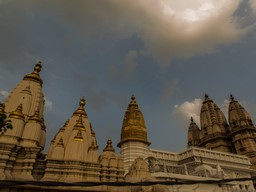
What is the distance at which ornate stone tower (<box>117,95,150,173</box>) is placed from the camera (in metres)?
24.6

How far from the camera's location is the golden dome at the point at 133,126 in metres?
25.7

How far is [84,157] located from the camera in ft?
61.2

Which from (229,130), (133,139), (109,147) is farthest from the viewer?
(229,130)

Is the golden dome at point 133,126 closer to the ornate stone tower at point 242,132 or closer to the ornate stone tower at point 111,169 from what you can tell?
the ornate stone tower at point 111,169

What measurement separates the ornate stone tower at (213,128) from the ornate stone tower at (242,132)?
5.80 feet

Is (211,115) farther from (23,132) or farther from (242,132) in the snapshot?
(23,132)

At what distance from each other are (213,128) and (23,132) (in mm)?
40393

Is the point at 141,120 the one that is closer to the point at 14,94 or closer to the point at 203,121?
the point at 14,94

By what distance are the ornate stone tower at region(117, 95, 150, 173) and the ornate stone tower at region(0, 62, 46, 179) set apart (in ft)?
29.4

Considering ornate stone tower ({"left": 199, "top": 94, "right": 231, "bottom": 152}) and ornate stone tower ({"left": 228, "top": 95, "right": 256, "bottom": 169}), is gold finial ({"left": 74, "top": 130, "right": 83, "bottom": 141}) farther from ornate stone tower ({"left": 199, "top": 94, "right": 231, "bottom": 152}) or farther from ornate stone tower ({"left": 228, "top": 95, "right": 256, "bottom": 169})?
ornate stone tower ({"left": 199, "top": 94, "right": 231, "bottom": 152})

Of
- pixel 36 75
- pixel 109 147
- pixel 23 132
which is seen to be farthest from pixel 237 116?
pixel 23 132

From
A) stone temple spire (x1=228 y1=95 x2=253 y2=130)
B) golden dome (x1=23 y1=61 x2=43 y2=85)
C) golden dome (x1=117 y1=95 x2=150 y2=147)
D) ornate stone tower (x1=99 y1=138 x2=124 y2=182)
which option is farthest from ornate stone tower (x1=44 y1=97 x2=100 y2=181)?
stone temple spire (x1=228 y1=95 x2=253 y2=130)

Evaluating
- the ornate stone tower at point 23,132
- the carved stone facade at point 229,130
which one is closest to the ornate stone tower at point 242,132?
the carved stone facade at point 229,130

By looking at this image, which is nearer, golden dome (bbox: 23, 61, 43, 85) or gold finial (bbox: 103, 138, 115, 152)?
gold finial (bbox: 103, 138, 115, 152)
